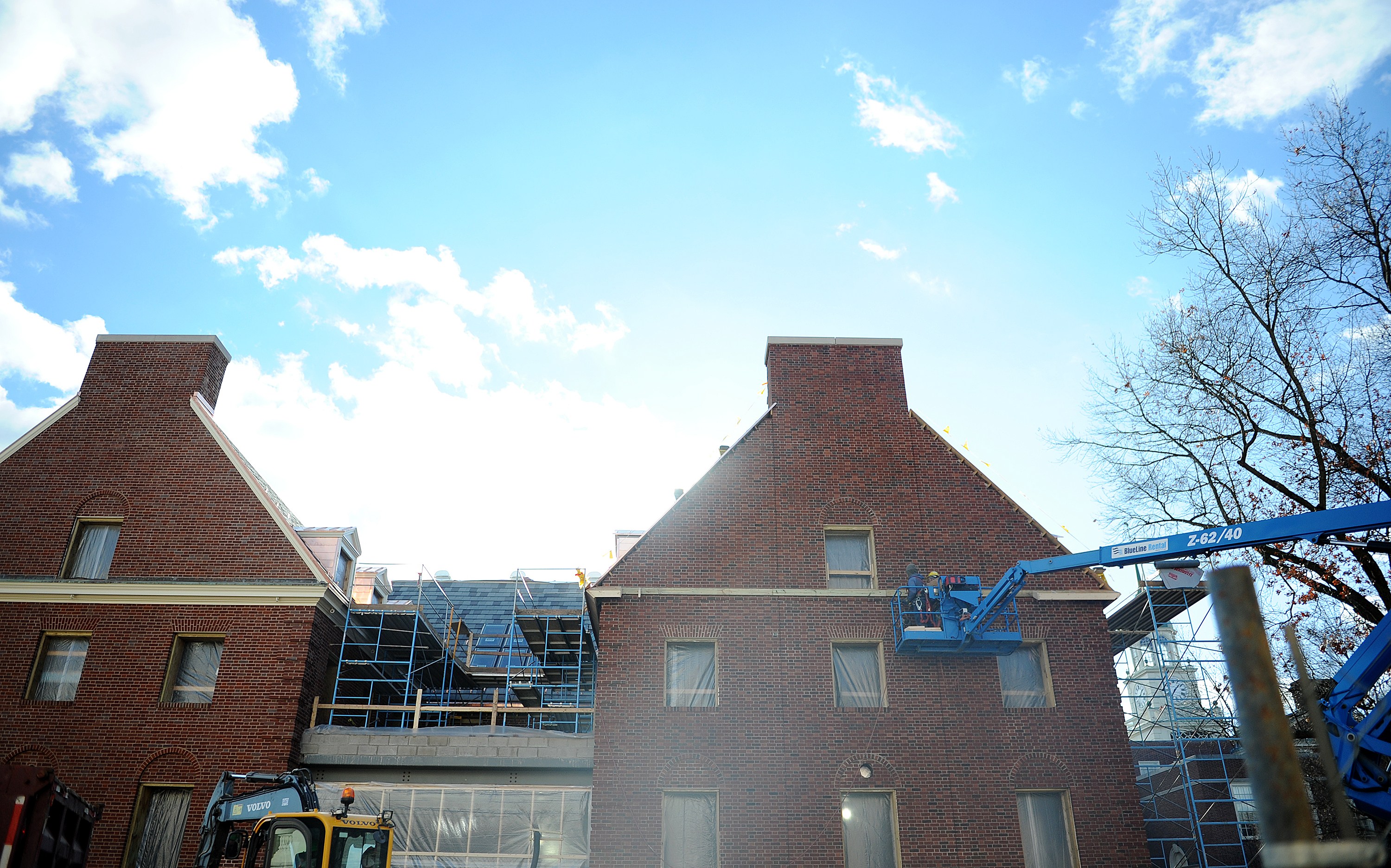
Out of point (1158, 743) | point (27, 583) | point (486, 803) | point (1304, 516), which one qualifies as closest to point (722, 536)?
point (486, 803)

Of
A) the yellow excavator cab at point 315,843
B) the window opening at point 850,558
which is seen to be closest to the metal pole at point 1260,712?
the yellow excavator cab at point 315,843

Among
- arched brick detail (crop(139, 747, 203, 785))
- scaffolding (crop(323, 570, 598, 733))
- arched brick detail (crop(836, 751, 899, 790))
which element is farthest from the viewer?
scaffolding (crop(323, 570, 598, 733))

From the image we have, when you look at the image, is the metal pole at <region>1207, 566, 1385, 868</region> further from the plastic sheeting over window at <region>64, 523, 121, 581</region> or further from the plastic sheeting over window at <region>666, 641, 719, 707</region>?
the plastic sheeting over window at <region>64, 523, 121, 581</region>

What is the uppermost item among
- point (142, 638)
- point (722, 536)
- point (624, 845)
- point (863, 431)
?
point (863, 431)

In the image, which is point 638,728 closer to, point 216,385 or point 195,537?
point 195,537

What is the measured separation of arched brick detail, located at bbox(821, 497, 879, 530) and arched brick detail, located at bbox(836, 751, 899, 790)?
504cm

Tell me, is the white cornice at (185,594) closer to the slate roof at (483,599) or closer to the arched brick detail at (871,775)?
the slate roof at (483,599)

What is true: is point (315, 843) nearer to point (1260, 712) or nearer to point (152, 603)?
point (152, 603)

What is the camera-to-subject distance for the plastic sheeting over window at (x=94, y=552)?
2106 centimetres

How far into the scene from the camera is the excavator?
13031 mm

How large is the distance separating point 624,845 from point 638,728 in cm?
219

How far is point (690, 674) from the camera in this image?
63.7 ft

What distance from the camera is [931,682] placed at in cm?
1917

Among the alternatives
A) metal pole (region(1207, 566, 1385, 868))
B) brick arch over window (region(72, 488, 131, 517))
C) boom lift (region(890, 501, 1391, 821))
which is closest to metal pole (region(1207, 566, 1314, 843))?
metal pole (region(1207, 566, 1385, 868))
